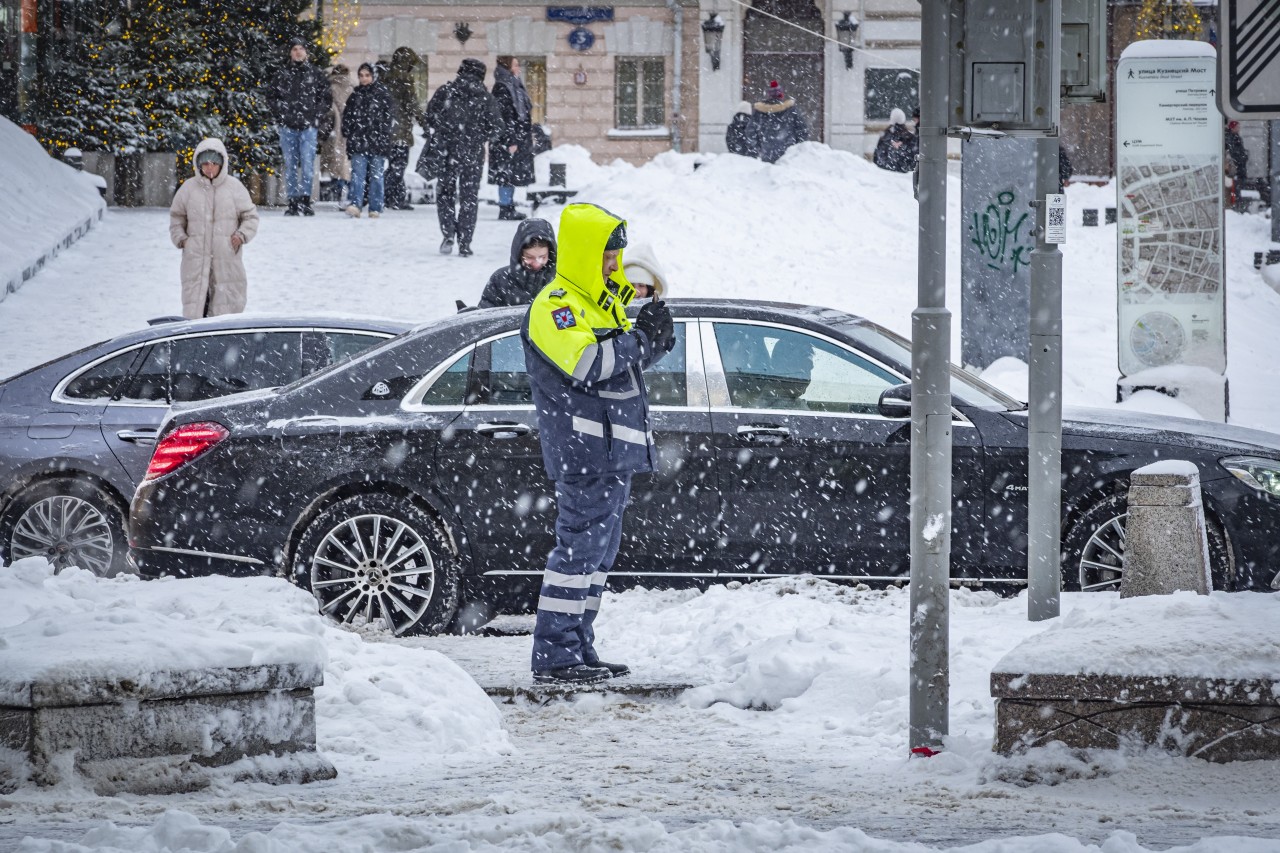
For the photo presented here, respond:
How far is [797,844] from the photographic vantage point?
169 inches

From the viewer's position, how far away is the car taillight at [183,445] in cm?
835

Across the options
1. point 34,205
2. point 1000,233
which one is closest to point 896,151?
point 1000,233

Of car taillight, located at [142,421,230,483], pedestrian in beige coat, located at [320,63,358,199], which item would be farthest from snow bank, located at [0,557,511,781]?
pedestrian in beige coat, located at [320,63,358,199]

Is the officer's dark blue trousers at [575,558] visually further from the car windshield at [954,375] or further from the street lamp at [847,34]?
the street lamp at [847,34]

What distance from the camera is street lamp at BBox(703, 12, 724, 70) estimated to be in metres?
36.8

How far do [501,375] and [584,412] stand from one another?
57.9 inches

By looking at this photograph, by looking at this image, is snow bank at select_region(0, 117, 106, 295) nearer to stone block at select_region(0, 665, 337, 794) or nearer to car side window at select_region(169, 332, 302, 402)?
car side window at select_region(169, 332, 302, 402)

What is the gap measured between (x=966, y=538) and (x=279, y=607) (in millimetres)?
3330

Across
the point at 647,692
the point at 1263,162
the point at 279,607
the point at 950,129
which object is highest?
the point at 1263,162

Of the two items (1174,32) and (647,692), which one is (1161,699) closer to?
(647,692)

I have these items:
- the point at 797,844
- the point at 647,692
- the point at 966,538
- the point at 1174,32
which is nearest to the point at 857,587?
the point at 966,538

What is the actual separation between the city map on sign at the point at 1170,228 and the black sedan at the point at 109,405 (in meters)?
5.99

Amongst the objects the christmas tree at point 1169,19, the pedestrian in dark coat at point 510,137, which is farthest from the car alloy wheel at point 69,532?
the christmas tree at point 1169,19

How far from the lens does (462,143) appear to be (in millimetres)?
20078
